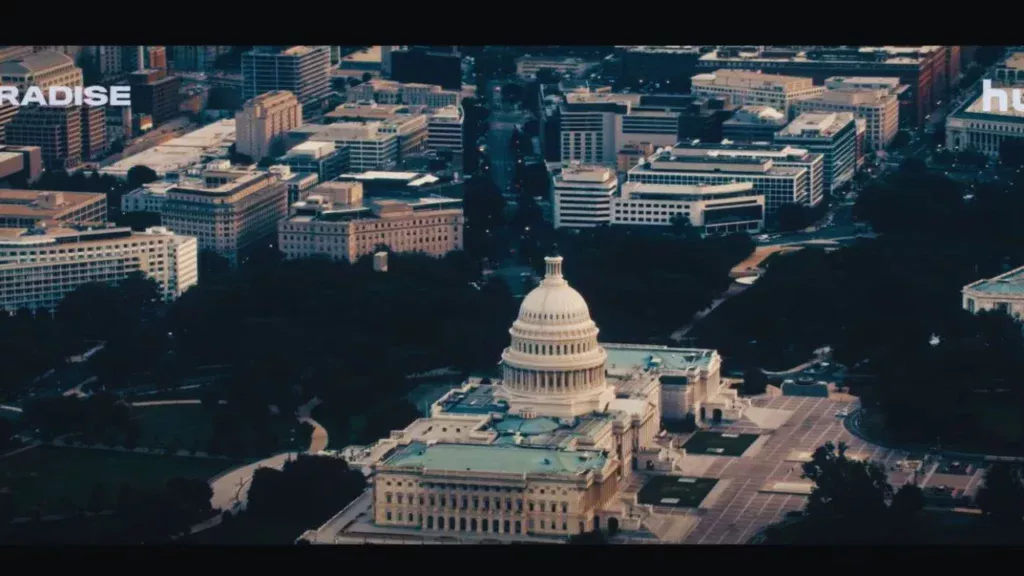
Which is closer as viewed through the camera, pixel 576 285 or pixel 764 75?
pixel 576 285

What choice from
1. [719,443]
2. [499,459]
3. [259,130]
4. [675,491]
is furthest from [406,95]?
[499,459]

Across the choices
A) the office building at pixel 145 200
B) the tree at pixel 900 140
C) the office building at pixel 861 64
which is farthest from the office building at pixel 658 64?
the office building at pixel 145 200

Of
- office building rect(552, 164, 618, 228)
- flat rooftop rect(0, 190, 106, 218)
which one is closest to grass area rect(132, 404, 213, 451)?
flat rooftop rect(0, 190, 106, 218)

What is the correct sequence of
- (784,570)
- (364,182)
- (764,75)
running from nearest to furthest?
(784,570)
(364,182)
(764,75)

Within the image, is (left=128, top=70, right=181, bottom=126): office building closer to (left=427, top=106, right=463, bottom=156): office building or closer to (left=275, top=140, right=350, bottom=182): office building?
(left=275, top=140, right=350, bottom=182): office building

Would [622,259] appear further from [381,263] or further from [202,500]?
[202,500]

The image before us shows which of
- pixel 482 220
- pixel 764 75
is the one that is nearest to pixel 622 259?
pixel 482 220
